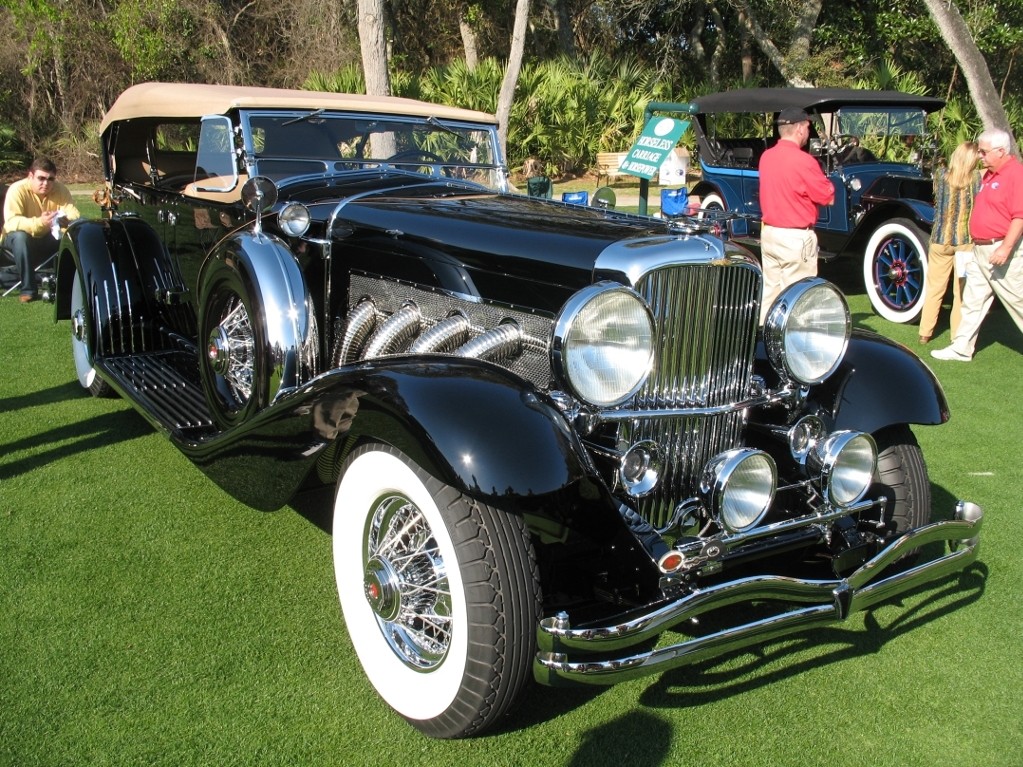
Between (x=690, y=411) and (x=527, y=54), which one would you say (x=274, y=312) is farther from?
(x=527, y=54)

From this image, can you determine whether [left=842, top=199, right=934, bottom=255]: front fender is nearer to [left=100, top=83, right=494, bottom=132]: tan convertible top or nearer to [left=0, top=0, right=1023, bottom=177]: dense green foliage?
[left=100, top=83, right=494, bottom=132]: tan convertible top

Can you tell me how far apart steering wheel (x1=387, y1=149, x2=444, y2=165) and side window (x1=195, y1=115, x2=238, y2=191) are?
729 mm

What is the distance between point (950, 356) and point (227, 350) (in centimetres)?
530

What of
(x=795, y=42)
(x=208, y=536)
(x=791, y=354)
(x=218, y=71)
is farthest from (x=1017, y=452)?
(x=218, y=71)

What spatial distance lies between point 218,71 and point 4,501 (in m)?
20.0

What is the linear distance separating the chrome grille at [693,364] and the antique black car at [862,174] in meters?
5.34

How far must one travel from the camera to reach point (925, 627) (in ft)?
9.95

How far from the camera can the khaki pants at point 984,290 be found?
20.1 ft

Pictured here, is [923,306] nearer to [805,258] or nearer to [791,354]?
[805,258]

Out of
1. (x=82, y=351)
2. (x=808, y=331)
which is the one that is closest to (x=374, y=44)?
(x=82, y=351)

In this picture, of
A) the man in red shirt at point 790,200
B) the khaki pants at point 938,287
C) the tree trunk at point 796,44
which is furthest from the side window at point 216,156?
the tree trunk at point 796,44

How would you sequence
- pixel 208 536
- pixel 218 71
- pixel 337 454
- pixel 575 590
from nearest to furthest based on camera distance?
pixel 575 590
pixel 337 454
pixel 208 536
pixel 218 71

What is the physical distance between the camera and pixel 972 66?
10117 millimetres

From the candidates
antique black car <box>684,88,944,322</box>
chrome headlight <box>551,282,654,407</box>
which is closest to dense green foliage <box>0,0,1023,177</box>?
antique black car <box>684,88,944,322</box>
